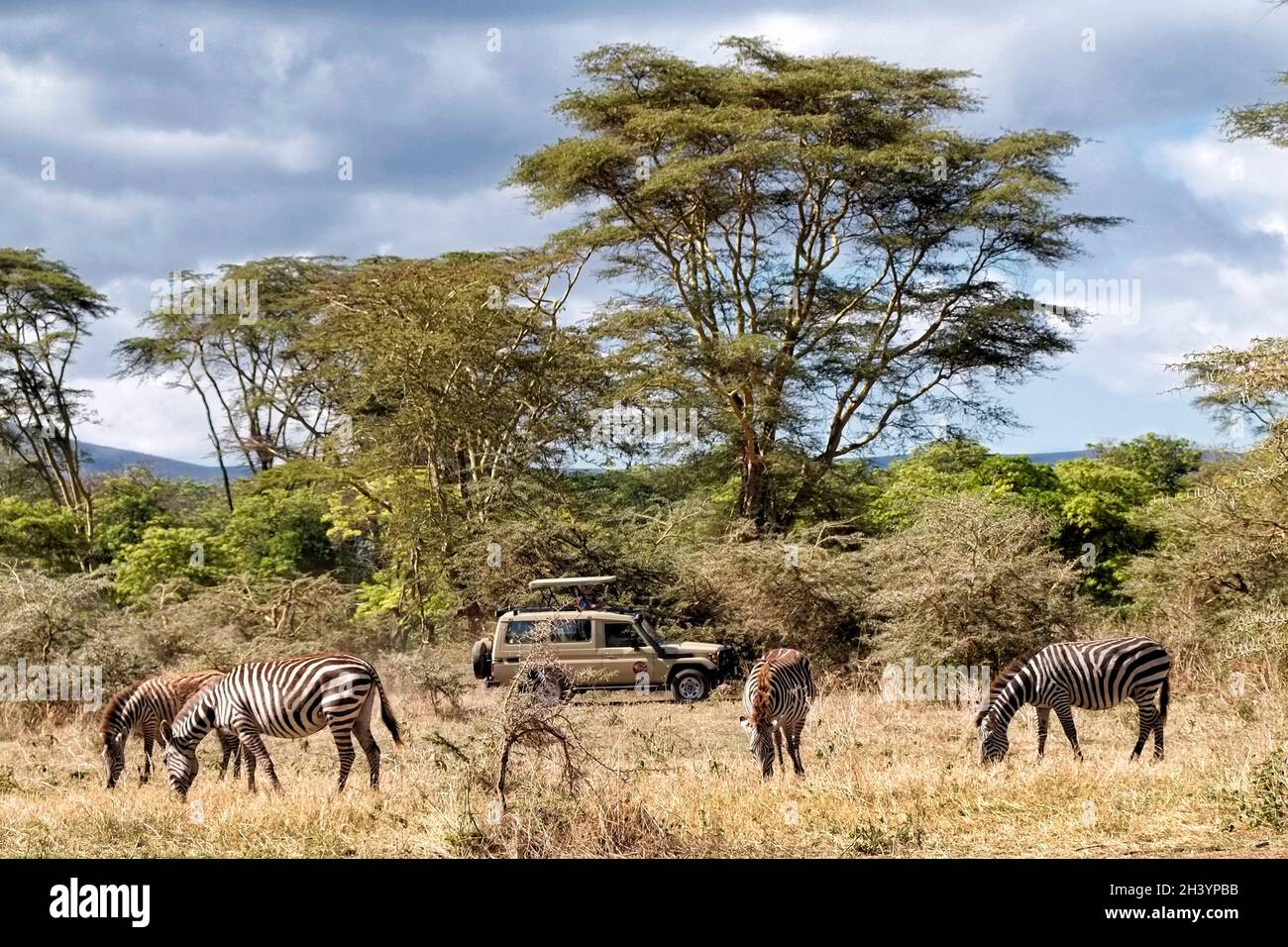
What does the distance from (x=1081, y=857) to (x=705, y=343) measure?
20.0m

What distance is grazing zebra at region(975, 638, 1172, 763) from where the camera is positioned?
12.0m

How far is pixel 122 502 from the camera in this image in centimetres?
3762

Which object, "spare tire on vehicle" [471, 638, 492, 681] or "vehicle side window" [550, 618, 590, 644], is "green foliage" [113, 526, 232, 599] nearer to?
"spare tire on vehicle" [471, 638, 492, 681]

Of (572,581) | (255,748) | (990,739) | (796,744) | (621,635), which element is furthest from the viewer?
(572,581)

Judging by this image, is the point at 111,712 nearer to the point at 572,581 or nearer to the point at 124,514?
the point at 572,581

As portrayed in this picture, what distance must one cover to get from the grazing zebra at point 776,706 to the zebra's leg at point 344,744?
3.27 m

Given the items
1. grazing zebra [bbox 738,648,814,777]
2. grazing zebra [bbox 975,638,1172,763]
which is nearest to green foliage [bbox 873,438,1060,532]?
Answer: grazing zebra [bbox 975,638,1172,763]

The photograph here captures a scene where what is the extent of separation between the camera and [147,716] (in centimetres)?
1253

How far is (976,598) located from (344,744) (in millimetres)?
9384

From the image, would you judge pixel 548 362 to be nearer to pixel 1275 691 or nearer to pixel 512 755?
pixel 1275 691

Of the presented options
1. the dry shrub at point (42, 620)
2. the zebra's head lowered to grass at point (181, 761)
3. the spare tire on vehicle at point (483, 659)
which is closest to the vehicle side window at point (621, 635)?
the spare tire on vehicle at point (483, 659)

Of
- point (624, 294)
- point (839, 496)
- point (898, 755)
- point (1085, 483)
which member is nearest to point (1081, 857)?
point (898, 755)

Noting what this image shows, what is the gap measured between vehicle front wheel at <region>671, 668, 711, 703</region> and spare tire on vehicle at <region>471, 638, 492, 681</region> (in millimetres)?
2858

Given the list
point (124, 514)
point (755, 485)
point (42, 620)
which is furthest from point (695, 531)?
point (124, 514)
